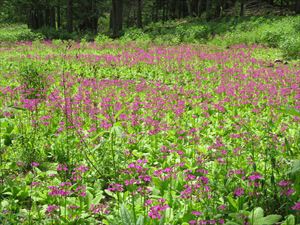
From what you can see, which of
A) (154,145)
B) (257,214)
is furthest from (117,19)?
(257,214)

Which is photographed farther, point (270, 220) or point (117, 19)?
point (117, 19)

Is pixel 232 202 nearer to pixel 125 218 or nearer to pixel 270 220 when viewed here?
pixel 270 220

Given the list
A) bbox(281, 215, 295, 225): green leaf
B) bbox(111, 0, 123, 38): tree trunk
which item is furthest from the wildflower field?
bbox(111, 0, 123, 38): tree trunk

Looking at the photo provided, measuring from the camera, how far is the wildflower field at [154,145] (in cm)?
379

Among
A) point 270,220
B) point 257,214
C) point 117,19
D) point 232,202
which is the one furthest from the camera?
point 117,19

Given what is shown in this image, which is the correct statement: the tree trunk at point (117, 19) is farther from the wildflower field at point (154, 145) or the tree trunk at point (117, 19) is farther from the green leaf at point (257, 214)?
the green leaf at point (257, 214)

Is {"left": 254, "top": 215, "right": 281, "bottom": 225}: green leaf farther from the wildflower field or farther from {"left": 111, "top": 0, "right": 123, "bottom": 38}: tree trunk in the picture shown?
{"left": 111, "top": 0, "right": 123, "bottom": 38}: tree trunk

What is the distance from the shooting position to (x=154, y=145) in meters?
6.40

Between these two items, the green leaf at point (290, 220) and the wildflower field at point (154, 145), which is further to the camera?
the wildflower field at point (154, 145)

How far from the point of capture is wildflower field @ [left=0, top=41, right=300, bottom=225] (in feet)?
Result: 12.4

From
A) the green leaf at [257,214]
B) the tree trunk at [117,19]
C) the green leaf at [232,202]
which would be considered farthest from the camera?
the tree trunk at [117,19]

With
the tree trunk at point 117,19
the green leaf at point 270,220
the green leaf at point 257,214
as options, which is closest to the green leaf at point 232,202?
the green leaf at point 257,214

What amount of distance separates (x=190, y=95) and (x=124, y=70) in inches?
196

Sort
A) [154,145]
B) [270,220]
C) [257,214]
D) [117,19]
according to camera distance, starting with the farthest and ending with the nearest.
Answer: [117,19]
[154,145]
[257,214]
[270,220]
